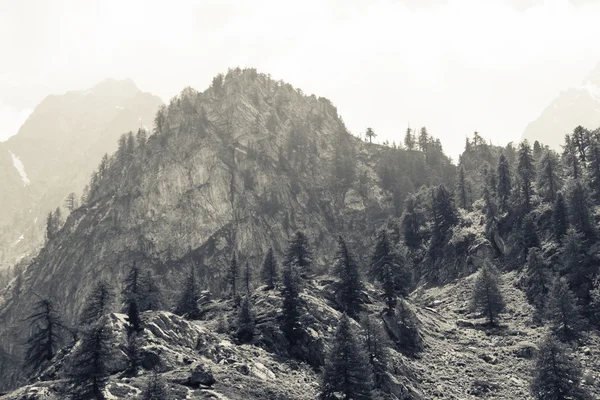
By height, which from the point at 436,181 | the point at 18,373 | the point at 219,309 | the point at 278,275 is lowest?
the point at 18,373

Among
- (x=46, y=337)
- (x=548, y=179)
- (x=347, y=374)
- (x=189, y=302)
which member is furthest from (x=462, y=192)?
(x=46, y=337)

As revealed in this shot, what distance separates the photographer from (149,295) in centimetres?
7219

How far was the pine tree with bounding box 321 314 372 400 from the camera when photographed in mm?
47125

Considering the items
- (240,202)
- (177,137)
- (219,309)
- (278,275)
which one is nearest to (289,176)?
(240,202)

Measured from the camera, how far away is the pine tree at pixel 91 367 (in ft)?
142

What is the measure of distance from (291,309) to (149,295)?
21.7 meters

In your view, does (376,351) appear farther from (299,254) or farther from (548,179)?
(548,179)

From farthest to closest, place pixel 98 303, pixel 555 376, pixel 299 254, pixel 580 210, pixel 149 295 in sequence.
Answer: pixel 299 254 < pixel 580 210 < pixel 149 295 < pixel 98 303 < pixel 555 376

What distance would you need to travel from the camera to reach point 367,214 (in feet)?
526

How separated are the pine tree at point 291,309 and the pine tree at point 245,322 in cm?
396

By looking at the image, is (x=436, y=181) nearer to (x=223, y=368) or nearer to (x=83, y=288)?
(x=83, y=288)

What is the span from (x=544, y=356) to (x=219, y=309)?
140 feet

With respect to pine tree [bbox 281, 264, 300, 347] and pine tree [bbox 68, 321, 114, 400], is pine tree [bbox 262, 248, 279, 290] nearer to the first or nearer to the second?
pine tree [bbox 281, 264, 300, 347]

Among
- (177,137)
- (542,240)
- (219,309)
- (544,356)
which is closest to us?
(544,356)
